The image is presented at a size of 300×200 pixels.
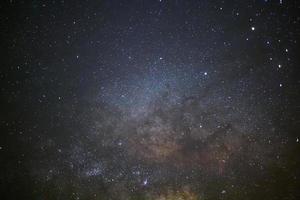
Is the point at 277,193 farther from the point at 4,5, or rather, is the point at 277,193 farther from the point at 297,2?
the point at 4,5

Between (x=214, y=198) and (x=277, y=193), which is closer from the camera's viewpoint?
(x=214, y=198)

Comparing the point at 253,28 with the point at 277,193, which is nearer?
the point at 253,28

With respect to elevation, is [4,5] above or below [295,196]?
above

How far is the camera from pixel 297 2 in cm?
733

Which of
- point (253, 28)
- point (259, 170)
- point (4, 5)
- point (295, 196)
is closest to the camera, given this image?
point (4, 5)

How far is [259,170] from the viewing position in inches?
474

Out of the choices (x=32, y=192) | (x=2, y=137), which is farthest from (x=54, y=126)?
(x=32, y=192)

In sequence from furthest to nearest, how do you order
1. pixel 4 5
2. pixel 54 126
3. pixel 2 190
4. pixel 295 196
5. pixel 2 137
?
pixel 295 196 → pixel 2 190 → pixel 2 137 → pixel 54 126 → pixel 4 5

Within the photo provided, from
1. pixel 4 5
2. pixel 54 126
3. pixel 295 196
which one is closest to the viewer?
pixel 4 5

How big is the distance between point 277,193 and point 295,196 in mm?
1479

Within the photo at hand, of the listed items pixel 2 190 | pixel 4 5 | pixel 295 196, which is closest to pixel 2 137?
pixel 2 190

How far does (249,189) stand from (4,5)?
1199cm

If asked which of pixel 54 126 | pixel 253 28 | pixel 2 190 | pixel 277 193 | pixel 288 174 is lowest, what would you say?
pixel 2 190

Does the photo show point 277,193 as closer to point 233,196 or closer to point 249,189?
point 249,189
